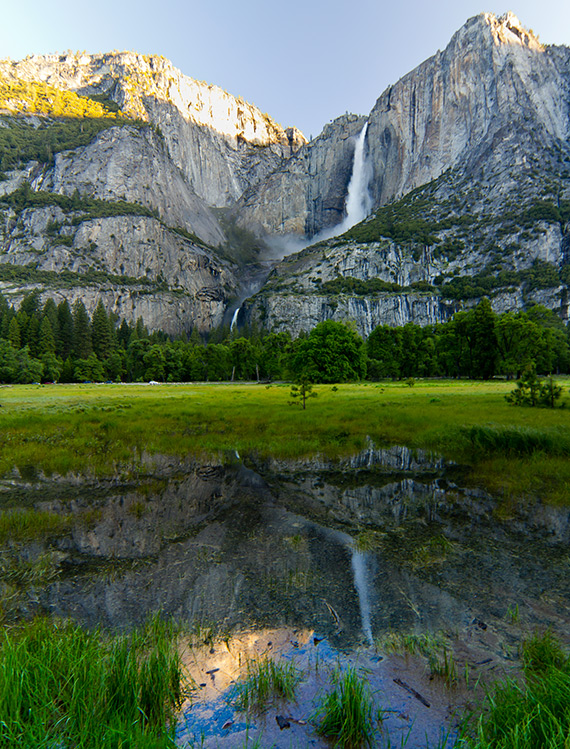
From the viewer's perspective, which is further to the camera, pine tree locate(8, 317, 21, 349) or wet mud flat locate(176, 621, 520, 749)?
pine tree locate(8, 317, 21, 349)

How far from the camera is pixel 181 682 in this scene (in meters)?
3.49

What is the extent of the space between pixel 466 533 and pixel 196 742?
6.41 meters

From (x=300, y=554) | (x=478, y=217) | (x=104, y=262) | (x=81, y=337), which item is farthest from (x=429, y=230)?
(x=300, y=554)

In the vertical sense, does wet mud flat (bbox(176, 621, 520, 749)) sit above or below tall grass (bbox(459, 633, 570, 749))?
below

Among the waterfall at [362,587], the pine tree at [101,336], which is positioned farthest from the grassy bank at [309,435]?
the pine tree at [101,336]

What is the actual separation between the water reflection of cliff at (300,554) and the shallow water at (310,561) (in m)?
0.03

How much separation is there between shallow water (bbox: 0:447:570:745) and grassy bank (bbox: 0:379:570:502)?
2.49 meters

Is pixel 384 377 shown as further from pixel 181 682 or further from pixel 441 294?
pixel 181 682

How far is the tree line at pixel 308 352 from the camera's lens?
2392 inches

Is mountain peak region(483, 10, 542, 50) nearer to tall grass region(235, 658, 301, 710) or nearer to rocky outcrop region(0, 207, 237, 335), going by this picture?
rocky outcrop region(0, 207, 237, 335)

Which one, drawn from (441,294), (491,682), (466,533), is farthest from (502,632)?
(441,294)

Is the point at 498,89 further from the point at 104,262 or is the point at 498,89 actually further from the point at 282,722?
the point at 282,722

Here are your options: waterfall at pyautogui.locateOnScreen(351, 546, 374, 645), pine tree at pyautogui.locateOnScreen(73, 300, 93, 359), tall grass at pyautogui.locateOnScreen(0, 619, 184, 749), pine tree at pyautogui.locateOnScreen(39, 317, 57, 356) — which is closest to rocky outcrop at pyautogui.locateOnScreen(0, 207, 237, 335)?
pine tree at pyautogui.locateOnScreen(73, 300, 93, 359)

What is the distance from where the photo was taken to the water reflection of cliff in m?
4.85
